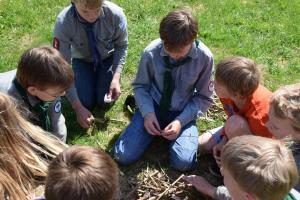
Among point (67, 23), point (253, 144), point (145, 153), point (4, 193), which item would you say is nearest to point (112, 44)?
point (67, 23)

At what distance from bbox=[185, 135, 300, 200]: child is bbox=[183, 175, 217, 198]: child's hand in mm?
923

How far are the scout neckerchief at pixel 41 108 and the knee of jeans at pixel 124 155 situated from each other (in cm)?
58

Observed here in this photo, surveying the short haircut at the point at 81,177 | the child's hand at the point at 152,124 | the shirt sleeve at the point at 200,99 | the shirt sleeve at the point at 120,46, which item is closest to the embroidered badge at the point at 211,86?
the shirt sleeve at the point at 200,99

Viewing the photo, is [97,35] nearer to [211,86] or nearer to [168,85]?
[168,85]

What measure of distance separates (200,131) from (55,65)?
1.61 meters

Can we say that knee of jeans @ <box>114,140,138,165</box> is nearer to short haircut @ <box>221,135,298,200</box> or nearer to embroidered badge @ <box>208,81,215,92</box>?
embroidered badge @ <box>208,81,215,92</box>

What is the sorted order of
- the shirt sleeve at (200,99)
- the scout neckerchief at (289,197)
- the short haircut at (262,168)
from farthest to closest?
1. the shirt sleeve at (200,99)
2. the scout neckerchief at (289,197)
3. the short haircut at (262,168)

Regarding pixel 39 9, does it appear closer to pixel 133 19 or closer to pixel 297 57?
pixel 133 19

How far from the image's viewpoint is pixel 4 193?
296cm

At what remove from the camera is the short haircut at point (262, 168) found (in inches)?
97.9

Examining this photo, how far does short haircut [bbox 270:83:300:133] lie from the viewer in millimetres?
3125

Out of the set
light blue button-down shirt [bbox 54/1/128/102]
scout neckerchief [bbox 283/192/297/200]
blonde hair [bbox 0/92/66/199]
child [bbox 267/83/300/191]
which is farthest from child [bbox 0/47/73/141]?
scout neckerchief [bbox 283/192/297/200]

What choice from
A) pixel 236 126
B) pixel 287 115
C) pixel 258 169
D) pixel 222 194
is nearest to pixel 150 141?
pixel 236 126

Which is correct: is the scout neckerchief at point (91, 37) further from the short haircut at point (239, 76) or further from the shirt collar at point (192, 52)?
the short haircut at point (239, 76)
